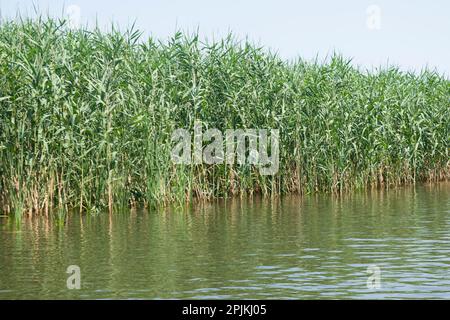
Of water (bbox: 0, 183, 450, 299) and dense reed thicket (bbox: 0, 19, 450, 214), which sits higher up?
dense reed thicket (bbox: 0, 19, 450, 214)

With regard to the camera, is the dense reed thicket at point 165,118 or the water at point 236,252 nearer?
the water at point 236,252

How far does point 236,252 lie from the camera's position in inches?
511

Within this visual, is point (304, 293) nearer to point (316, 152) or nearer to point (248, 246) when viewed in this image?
point (248, 246)

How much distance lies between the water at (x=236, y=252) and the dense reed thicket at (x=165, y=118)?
0.83 metres

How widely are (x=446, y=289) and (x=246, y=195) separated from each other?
11.6m

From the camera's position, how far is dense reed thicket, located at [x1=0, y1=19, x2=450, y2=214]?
16875 mm

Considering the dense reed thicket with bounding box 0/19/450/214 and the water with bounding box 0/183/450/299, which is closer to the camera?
the water with bounding box 0/183/450/299

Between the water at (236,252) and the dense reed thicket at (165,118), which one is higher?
the dense reed thicket at (165,118)

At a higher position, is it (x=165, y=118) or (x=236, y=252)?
(x=165, y=118)

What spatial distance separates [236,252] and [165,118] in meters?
6.72

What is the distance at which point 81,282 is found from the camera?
1066 cm

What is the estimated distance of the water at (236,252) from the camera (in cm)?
1012

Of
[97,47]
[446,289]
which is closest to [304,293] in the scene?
[446,289]

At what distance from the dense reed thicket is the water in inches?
32.8
